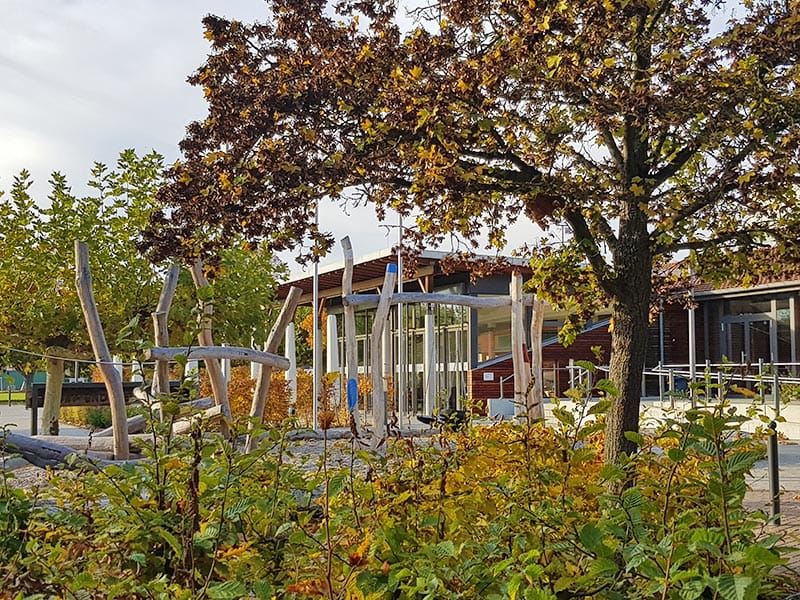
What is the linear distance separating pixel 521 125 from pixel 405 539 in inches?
141


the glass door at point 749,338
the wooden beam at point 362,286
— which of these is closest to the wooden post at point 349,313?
the wooden beam at point 362,286

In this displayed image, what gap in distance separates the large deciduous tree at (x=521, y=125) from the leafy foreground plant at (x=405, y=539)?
231 centimetres

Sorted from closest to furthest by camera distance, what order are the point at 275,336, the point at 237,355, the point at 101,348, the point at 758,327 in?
the point at 101,348, the point at 237,355, the point at 275,336, the point at 758,327

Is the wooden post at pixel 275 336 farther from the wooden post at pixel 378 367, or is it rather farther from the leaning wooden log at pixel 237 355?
the wooden post at pixel 378 367

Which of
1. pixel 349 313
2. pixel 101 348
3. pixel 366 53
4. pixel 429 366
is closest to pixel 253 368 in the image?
pixel 429 366

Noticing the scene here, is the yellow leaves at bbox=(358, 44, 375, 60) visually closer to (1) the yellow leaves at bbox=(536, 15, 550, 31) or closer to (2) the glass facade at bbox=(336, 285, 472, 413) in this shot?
(1) the yellow leaves at bbox=(536, 15, 550, 31)

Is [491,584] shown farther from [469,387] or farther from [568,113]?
[469,387]

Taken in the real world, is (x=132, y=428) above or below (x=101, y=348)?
below

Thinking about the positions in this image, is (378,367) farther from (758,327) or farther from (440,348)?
(758,327)

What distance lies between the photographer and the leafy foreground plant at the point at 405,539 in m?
1.98

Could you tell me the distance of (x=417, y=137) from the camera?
16.8 ft

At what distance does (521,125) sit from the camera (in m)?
5.46

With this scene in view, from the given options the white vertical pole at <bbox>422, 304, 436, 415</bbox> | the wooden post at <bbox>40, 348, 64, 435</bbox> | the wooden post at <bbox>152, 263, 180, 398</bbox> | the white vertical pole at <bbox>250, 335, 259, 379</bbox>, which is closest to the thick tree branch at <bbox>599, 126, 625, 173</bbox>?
the wooden post at <bbox>152, 263, 180, 398</bbox>

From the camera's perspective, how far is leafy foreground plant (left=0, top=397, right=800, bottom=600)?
1980 millimetres
